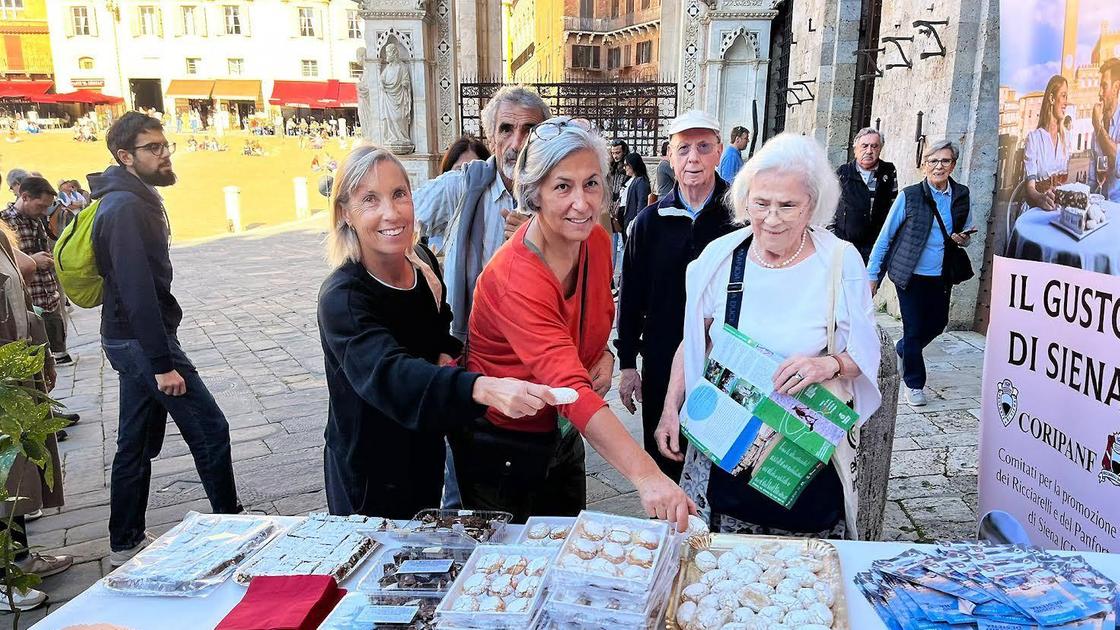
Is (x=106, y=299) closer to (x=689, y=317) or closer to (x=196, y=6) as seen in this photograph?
(x=689, y=317)

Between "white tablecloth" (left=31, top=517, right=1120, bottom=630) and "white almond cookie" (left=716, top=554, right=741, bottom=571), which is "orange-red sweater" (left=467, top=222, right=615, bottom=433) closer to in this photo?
"white almond cookie" (left=716, top=554, right=741, bottom=571)

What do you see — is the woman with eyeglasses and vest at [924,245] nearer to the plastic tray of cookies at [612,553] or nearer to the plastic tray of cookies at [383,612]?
the plastic tray of cookies at [612,553]

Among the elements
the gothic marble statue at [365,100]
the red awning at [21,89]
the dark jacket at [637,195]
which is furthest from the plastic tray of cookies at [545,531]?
the red awning at [21,89]

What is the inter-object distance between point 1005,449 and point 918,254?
2.85m

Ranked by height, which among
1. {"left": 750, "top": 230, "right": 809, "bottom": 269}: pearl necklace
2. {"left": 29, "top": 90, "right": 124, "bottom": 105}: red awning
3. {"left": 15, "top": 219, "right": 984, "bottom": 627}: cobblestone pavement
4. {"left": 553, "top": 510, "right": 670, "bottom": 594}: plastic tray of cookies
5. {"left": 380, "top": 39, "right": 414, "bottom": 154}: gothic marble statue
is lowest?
{"left": 15, "top": 219, "right": 984, "bottom": 627}: cobblestone pavement

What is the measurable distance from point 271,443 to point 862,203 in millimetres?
5596

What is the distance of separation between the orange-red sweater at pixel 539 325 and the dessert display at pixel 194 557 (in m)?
0.76

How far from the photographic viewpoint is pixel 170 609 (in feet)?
5.46

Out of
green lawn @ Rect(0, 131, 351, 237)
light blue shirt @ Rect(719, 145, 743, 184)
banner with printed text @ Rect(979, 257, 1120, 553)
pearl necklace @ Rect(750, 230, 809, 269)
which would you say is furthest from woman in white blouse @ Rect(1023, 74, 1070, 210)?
green lawn @ Rect(0, 131, 351, 237)

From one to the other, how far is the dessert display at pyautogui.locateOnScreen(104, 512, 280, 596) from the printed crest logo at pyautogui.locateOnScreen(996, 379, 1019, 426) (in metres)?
2.71

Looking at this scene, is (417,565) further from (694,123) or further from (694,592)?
(694,123)

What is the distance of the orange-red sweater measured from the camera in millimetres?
1927

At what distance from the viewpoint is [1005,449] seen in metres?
2.90

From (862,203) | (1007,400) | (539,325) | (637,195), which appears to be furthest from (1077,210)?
(637,195)
